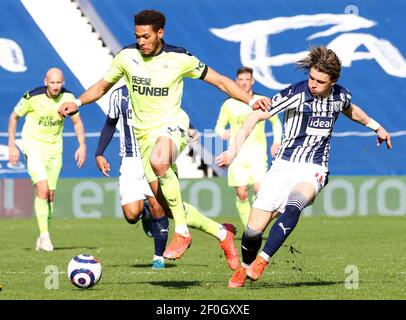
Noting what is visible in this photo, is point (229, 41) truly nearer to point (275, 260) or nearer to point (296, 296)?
point (275, 260)

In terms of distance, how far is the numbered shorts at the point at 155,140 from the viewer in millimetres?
10305

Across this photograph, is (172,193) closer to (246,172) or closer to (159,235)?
(159,235)

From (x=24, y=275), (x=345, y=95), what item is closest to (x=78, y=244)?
(x=24, y=275)

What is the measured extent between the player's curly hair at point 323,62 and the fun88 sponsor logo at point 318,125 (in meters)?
0.38

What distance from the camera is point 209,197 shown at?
73.2ft

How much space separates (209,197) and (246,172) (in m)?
5.40

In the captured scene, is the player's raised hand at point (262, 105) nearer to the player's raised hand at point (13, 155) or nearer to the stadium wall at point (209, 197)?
the player's raised hand at point (13, 155)

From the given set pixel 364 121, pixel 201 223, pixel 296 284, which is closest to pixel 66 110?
pixel 201 223

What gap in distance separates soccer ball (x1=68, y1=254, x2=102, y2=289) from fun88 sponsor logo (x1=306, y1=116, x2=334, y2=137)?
2.20 meters

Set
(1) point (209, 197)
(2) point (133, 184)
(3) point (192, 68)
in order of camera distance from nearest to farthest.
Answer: (3) point (192, 68), (2) point (133, 184), (1) point (209, 197)

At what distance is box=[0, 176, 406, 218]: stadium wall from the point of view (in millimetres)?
22109

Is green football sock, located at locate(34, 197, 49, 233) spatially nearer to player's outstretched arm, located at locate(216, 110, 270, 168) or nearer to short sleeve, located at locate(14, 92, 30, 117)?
short sleeve, located at locate(14, 92, 30, 117)

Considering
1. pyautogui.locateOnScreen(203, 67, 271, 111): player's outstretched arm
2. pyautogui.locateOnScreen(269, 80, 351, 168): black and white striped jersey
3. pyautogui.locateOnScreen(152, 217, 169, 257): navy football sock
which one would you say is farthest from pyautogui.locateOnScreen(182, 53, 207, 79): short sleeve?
pyautogui.locateOnScreen(152, 217, 169, 257): navy football sock

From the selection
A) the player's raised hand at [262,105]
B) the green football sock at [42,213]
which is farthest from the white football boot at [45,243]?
the player's raised hand at [262,105]
